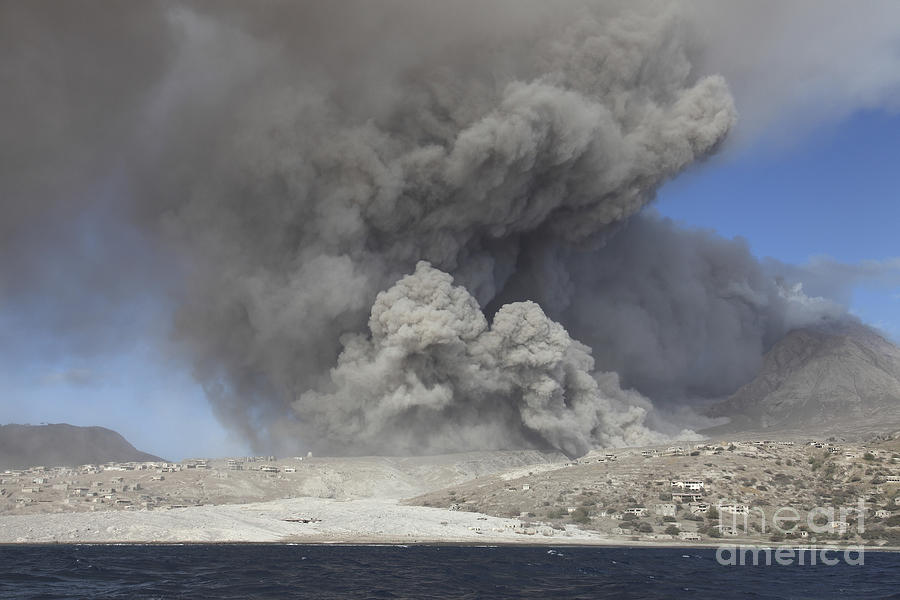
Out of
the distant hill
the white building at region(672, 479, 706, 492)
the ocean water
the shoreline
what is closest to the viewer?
the ocean water

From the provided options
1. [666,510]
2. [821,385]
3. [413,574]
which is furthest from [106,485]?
[821,385]

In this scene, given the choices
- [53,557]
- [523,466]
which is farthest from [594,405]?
[53,557]

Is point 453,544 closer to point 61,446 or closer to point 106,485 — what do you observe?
point 106,485

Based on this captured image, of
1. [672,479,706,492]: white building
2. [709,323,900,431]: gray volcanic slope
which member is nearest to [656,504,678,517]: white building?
[672,479,706,492]: white building

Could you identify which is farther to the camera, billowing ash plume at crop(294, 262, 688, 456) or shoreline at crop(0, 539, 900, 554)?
billowing ash plume at crop(294, 262, 688, 456)

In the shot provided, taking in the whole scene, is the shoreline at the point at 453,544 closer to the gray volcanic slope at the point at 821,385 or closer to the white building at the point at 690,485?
the white building at the point at 690,485

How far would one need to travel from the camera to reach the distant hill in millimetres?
138875

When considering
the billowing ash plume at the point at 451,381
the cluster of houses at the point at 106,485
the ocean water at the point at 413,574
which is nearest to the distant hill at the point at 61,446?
the cluster of houses at the point at 106,485

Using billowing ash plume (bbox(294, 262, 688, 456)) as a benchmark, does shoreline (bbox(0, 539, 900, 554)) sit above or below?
below

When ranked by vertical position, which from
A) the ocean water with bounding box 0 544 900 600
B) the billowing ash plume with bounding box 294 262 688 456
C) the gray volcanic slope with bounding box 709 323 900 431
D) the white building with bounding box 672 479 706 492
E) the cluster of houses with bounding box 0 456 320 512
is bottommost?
the ocean water with bounding box 0 544 900 600

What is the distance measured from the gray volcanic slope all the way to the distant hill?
99.8 m

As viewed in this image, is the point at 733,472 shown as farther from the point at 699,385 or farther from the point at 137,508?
the point at 699,385

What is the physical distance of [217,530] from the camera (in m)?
63.4

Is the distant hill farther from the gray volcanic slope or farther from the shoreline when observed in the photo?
the gray volcanic slope
